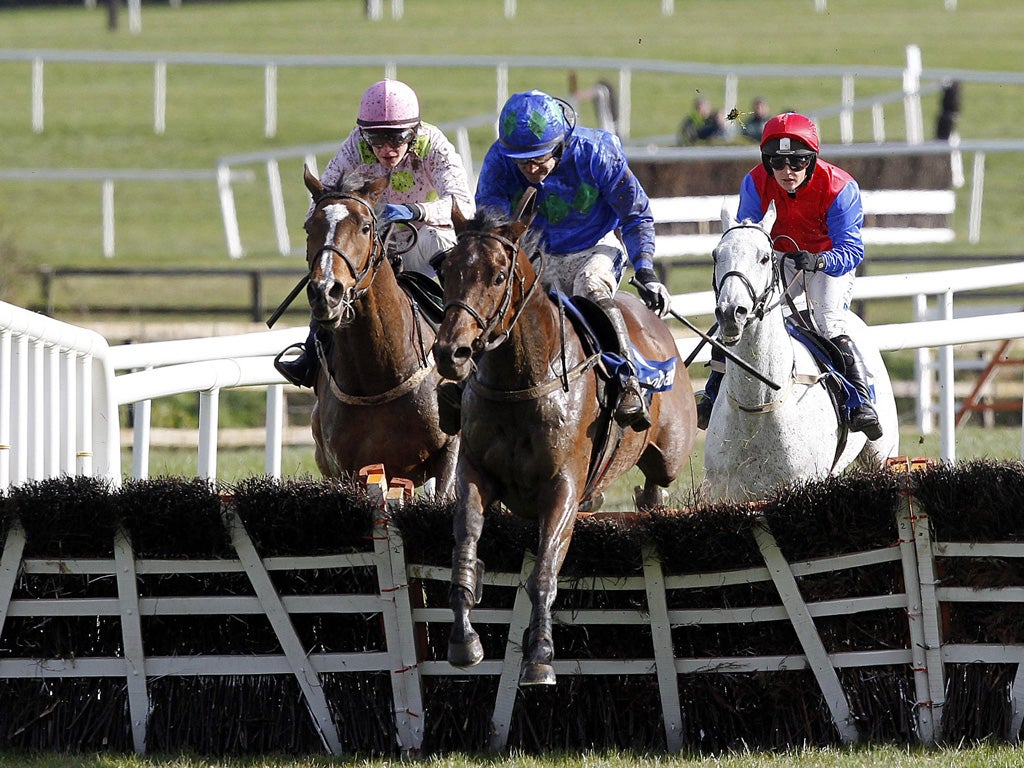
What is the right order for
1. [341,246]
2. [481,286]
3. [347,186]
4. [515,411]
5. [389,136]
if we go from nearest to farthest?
[481,286] < [515,411] < [341,246] < [347,186] < [389,136]

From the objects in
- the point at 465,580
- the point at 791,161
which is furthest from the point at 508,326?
the point at 791,161

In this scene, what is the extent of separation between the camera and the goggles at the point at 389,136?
6496 mm

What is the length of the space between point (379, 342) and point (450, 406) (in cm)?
77

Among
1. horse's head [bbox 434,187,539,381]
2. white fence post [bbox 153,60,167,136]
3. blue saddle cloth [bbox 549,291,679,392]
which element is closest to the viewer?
horse's head [bbox 434,187,539,381]

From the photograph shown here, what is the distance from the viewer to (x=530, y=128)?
567 centimetres

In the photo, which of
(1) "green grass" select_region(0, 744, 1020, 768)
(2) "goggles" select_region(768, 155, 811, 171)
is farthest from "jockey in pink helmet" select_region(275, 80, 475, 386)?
(1) "green grass" select_region(0, 744, 1020, 768)

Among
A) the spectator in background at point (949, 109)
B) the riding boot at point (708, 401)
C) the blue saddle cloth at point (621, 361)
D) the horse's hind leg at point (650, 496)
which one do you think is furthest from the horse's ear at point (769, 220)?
the spectator in background at point (949, 109)

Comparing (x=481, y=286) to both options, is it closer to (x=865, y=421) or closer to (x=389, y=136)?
(x=389, y=136)

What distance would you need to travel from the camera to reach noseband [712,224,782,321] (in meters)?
5.90

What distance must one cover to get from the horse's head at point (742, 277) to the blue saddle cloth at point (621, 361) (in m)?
0.25

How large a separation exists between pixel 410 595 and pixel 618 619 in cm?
67

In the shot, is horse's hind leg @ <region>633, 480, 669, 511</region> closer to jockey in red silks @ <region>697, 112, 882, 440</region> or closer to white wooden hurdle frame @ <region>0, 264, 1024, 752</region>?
jockey in red silks @ <region>697, 112, 882, 440</region>

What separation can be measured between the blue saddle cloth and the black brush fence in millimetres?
574

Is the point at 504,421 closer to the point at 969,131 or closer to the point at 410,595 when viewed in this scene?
the point at 410,595
